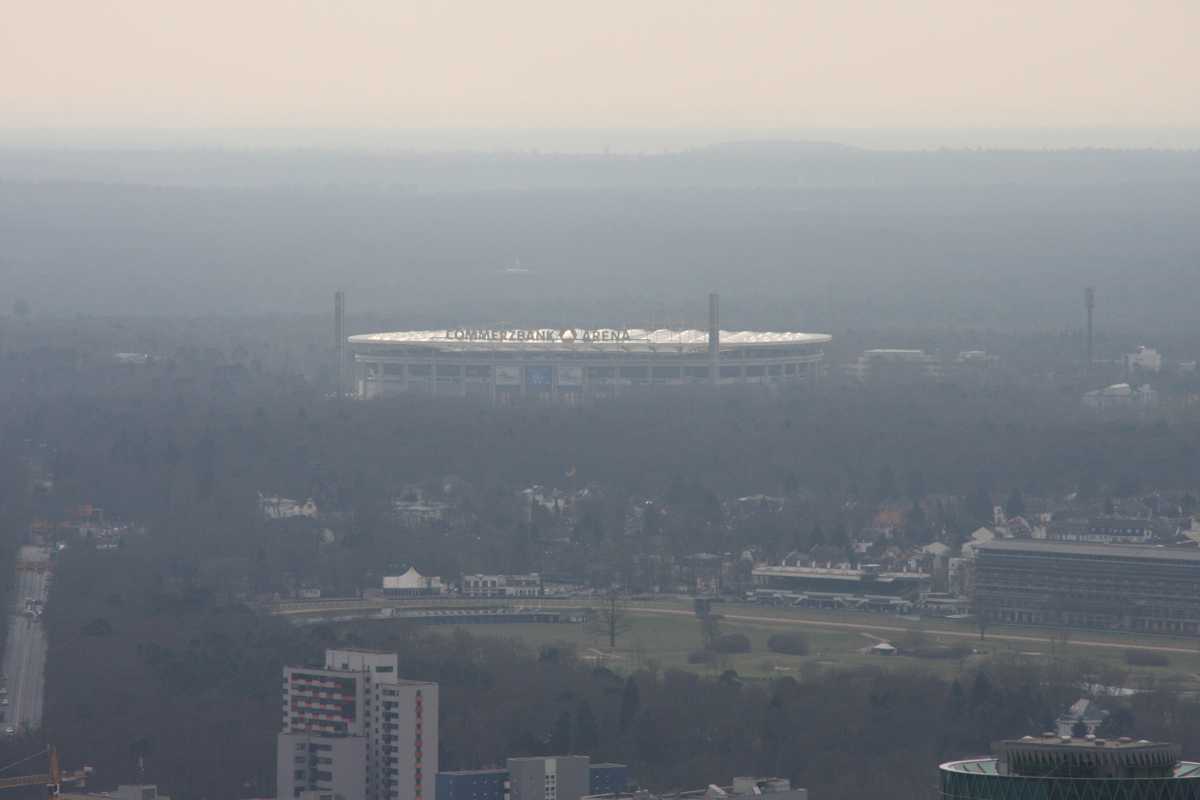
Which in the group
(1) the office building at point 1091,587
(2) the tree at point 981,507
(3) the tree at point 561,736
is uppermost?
(2) the tree at point 981,507

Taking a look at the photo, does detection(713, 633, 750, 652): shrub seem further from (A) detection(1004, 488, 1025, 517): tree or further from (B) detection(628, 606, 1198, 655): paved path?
(A) detection(1004, 488, 1025, 517): tree

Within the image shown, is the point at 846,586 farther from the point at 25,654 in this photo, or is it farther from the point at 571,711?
the point at 571,711

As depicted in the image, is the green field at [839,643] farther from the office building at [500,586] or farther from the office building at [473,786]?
the office building at [473,786]

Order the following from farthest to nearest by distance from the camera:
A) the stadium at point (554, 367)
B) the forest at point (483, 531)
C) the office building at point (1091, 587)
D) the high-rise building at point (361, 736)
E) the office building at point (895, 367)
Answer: the office building at point (895, 367) < the stadium at point (554, 367) < the office building at point (1091, 587) < the forest at point (483, 531) < the high-rise building at point (361, 736)

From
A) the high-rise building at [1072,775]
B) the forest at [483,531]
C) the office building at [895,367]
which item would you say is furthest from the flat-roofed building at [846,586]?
the high-rise building at [1072,775]

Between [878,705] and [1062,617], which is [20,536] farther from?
[878,705]

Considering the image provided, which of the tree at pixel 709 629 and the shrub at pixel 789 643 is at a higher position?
the tree at pixel 709 629

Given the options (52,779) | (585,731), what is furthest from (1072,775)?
(585,731)
